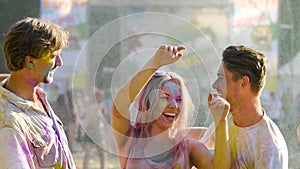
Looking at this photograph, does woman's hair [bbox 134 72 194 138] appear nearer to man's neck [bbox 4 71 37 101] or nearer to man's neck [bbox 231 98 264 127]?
man's neck [bbox 231 98 264 127]

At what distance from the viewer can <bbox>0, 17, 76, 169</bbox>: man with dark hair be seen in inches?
77.6

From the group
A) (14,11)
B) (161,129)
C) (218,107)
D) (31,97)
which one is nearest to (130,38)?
(14,11)

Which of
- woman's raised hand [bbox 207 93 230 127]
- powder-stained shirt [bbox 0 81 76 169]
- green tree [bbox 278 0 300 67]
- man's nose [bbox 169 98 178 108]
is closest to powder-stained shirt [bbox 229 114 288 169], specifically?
woman's raised hand [bbox 207 93 230 127]

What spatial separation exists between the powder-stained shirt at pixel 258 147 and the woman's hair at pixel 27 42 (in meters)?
0.76

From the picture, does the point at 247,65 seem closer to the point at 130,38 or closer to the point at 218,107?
the point at 218,107

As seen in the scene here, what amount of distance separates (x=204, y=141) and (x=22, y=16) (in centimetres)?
150

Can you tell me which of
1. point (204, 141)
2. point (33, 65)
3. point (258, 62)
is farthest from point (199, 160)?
point (33, 65)

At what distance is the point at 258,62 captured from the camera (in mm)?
2314

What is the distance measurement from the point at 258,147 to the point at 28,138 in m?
0.80

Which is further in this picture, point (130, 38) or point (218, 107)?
point (130, 38)

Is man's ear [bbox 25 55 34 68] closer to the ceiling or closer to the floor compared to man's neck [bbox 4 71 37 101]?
closer to the ceiling

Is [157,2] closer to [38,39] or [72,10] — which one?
[72,10]

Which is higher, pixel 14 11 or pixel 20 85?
pixel 14 11

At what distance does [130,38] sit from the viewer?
335cm
